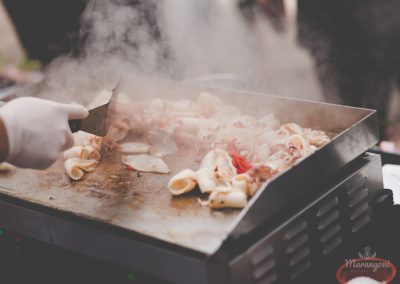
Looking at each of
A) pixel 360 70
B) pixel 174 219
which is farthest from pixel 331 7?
pixel 174 219

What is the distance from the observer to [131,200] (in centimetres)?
257

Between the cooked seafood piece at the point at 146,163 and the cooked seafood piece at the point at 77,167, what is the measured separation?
207 millimetres

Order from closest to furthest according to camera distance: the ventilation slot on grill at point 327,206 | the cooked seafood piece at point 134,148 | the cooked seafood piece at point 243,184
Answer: the ventilation slot on grill at point 327,206 → the cooked seafood piece at point 243,184 → the cooked seafood piece at point 134,148

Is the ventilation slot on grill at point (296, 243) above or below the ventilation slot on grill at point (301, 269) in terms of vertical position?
above

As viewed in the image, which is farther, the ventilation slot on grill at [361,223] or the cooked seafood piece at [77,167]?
the cooked seafood piece at [77,167]

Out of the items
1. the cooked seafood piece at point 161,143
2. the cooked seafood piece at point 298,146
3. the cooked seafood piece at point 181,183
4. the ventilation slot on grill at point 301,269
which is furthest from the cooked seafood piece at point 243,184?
the cooked seafood piece at point 161,143

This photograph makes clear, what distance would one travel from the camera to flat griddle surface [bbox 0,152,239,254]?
2215 millimetres

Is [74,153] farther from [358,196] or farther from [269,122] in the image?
[358,196]

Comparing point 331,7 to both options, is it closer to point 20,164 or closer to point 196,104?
point 196,104

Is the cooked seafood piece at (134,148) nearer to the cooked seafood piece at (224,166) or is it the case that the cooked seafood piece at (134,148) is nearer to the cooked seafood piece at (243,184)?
the cooked seafood piece at (224,166)

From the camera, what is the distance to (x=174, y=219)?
235 centimetres

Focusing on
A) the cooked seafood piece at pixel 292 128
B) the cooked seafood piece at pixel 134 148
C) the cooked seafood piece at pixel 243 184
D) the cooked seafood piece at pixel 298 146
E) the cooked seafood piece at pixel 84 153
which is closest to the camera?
the cooked seafood piece at pixel 243 184

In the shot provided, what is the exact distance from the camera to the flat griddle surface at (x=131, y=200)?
87.2 inches

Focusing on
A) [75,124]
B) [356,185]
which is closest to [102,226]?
[75,124]
